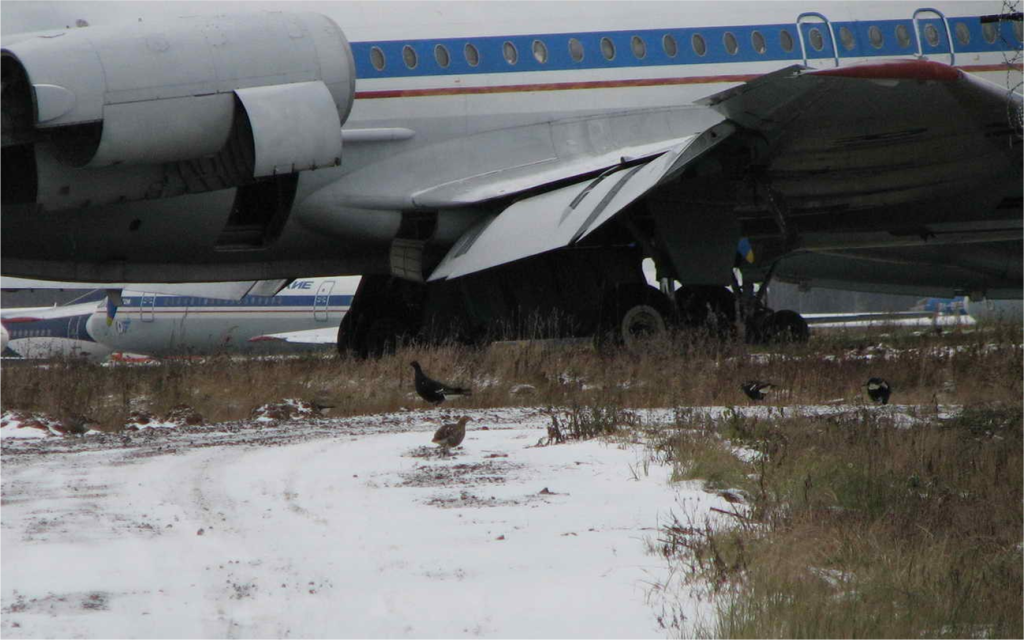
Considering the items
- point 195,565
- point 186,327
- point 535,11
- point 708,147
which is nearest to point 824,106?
point 708,147

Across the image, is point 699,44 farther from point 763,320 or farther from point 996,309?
point 996,309

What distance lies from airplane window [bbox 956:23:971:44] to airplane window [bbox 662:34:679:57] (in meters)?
3.35

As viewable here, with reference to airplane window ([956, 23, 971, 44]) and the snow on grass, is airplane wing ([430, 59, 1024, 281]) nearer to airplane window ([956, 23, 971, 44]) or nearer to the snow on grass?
airplane window ([956, 23, 971, 44])

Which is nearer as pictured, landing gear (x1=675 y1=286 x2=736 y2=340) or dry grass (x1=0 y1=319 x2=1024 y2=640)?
dry grass (x1=0 y1=319 x2=1024 y2=640)

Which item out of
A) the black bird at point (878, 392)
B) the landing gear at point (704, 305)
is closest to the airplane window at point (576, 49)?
the landing gear at point (704, 305)

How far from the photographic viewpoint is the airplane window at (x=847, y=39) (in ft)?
45.8

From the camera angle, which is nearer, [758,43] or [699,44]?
[699,44]

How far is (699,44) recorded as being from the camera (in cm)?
1367

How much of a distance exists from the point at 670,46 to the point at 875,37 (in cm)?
238

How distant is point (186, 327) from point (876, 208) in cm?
2757

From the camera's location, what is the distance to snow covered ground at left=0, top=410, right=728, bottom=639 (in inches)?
146

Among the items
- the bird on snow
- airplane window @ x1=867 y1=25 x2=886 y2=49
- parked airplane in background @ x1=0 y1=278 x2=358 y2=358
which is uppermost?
airplane window @ x1=867 y1=25 x2=886 y2=49

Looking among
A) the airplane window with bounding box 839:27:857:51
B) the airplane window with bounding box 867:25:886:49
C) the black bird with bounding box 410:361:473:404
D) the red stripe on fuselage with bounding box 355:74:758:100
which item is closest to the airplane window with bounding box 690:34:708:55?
the red stripe on fuselage with bounding box 355:74:758:100

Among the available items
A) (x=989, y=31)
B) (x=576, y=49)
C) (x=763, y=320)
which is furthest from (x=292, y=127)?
(x=989, y=31)
